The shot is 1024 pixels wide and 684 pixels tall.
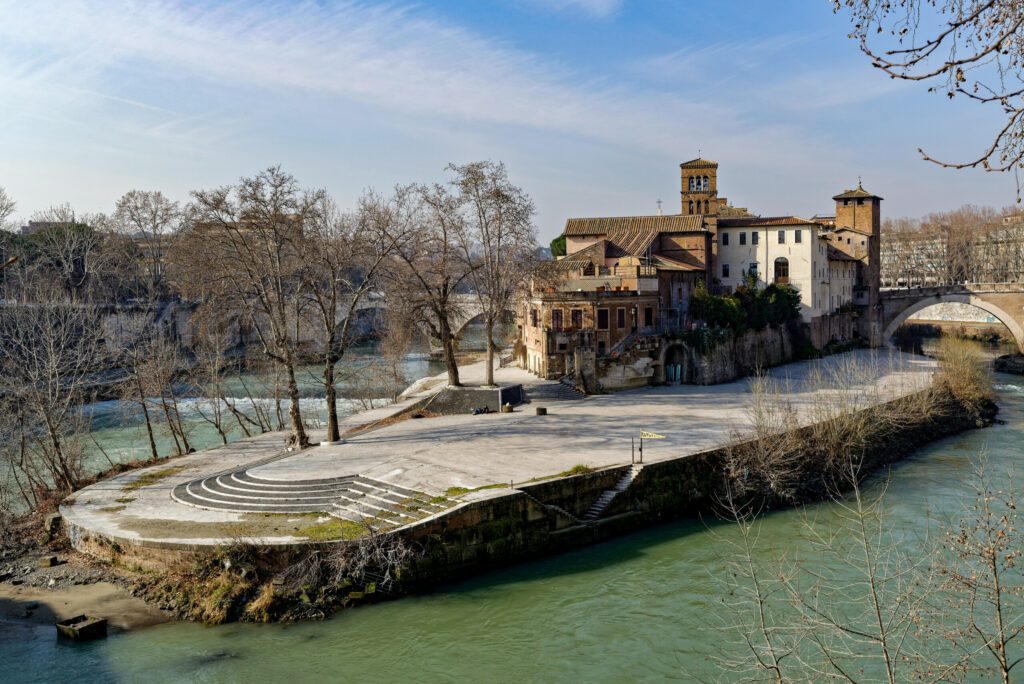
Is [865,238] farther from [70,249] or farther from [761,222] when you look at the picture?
[70,249]

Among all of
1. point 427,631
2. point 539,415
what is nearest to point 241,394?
point 539,415

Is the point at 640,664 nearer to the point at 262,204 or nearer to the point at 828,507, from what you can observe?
the point at 828,507

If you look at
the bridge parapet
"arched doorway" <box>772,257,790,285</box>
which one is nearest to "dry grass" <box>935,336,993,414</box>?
"arched doorway" <box>772,257,790,285</box>

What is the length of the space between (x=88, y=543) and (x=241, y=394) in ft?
89.9

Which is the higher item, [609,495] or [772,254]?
[772,254]

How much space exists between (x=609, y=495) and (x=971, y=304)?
49.9 meters

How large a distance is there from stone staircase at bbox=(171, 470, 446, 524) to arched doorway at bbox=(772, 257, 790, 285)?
36929 mm

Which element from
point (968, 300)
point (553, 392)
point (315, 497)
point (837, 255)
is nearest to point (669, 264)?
point (553, 392)

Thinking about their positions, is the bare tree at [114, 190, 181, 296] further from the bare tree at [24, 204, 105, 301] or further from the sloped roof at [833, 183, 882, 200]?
the sloped roof at [833, 183, 882, 200]

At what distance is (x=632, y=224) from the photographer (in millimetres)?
49969

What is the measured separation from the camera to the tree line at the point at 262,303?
24.6m

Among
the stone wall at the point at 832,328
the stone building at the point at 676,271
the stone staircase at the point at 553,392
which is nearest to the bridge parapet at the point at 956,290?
the stone building at the point at 676,271

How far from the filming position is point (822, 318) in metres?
55.2

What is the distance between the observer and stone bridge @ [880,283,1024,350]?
2298 inches
